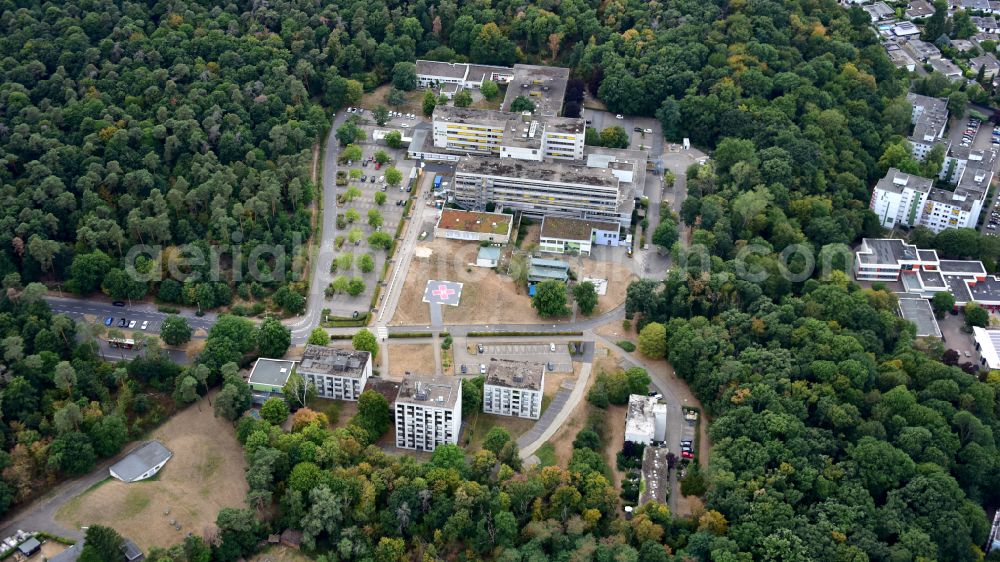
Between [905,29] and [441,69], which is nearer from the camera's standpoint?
[441,69]

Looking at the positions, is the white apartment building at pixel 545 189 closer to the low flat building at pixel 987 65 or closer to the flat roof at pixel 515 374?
the flat roof at pixel 515 374

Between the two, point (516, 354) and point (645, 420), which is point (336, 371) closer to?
point (516, 354)

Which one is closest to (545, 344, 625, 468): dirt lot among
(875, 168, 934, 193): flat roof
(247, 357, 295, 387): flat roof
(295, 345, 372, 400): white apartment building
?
(295, 345, 372, 400): white apartment building

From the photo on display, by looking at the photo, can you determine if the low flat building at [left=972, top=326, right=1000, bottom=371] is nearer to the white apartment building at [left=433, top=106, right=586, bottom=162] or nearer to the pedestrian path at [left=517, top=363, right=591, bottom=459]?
the pedestrian path at [left=517, top=363, right=591, bottom=459]

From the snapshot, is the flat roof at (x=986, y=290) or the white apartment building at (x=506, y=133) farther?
the white apartment building at (x=506, y=133)

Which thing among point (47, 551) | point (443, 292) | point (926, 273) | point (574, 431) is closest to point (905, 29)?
point (926, 273)

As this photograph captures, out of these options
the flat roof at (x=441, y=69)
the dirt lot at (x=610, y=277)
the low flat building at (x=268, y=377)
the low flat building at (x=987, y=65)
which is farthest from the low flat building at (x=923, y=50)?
the low flat building at (x=268, y=377)
